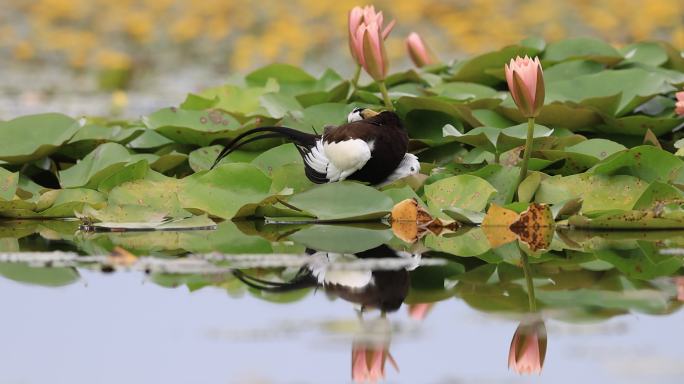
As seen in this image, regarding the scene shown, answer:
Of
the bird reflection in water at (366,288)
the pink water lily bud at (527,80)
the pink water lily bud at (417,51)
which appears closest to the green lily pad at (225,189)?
the bird reflection in water at (366,288)

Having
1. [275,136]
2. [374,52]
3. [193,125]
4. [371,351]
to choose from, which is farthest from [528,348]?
[193,125]

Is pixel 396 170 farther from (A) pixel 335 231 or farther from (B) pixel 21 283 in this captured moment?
(B) pixel 21 283

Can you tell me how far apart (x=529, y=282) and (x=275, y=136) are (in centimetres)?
162

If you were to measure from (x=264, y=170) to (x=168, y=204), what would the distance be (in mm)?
404

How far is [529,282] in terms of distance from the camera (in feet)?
7.49

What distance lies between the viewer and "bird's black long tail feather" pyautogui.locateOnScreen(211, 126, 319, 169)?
3.40 meters

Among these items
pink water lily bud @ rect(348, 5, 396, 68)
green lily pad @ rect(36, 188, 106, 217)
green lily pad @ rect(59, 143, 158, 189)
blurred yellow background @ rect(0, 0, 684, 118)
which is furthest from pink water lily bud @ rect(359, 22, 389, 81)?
blurred yellow background @ rect(0, 0, 684, 118)

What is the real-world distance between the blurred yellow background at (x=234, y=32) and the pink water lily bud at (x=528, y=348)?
24.6ft

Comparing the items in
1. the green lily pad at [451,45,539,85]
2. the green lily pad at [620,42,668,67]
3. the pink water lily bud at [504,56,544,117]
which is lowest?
the pink water lily bud at [504,56,544,117]

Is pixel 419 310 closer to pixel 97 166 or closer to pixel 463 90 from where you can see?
pixel 97 166

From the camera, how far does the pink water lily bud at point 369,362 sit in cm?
165

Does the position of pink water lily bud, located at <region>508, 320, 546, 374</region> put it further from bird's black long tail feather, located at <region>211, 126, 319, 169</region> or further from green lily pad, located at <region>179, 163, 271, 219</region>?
bird's black long tail feather, located at <region>211, 126, 319, 169</region>

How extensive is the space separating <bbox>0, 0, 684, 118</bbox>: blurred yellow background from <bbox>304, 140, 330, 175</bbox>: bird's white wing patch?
19.5ft

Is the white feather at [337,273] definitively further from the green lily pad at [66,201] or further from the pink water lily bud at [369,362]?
the green lily pad at [66,201]
